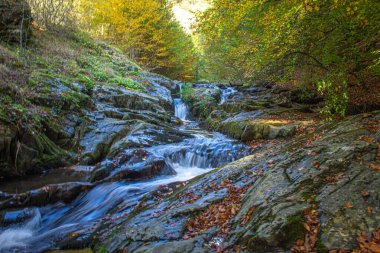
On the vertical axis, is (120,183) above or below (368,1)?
below

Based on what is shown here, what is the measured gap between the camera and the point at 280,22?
6914mm

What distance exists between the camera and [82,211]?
6.61 metres

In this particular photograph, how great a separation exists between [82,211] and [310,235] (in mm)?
5435

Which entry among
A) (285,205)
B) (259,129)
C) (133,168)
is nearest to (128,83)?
(259,129)

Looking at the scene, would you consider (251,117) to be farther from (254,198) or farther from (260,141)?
(254,198)

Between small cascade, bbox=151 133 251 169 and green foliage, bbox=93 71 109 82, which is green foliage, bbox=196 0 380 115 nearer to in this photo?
small cascade, bbox=151 133 251 169

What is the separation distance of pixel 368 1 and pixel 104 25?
73.7 feet

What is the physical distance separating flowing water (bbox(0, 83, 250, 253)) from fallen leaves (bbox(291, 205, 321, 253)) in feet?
13.1

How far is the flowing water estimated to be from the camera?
557cm

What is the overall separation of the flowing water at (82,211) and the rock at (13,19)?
356 inches

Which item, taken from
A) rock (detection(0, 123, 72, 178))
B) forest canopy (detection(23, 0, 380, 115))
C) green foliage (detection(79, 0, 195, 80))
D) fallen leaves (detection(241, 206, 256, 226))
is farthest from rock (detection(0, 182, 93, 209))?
green foliage (detection(79, 0, 195, 80))

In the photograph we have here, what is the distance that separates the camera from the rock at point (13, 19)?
40.9 ft

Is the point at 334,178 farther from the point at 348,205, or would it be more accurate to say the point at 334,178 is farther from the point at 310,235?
the point at 310,235

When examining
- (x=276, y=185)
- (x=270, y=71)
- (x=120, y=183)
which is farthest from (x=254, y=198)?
(x=270, y=71)
